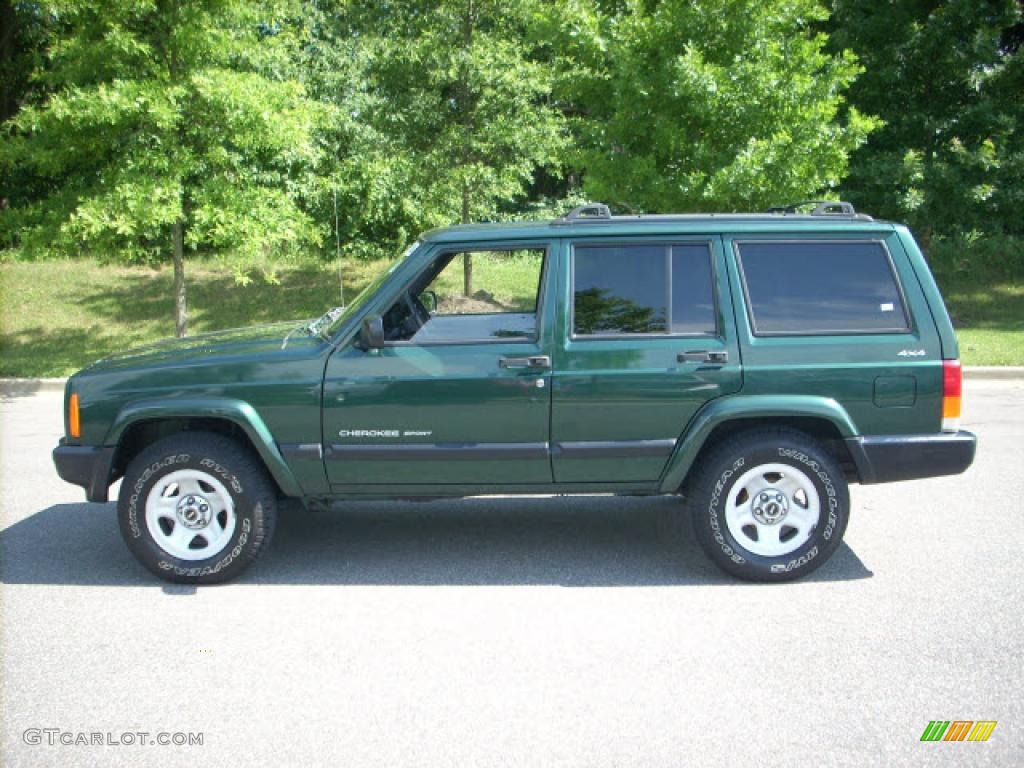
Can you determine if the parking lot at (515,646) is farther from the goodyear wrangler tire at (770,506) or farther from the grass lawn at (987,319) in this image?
the grass lawn at (987,319)

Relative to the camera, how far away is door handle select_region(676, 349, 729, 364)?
16.5 feet

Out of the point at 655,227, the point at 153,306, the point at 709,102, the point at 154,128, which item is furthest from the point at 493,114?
the point at 655,227

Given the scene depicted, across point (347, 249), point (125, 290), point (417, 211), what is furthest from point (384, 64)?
point (125, 290)

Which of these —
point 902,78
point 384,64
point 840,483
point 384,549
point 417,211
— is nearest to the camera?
point 840,483

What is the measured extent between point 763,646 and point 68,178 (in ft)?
41.8

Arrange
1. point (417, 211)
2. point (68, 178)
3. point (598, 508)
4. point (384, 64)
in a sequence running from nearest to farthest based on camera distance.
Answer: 1. point (598, 508)
2. point (68, 178)
3. point (384, 64)
4. point (417, 211)

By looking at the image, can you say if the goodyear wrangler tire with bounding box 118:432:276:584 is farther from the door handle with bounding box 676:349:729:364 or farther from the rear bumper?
the rear bumper

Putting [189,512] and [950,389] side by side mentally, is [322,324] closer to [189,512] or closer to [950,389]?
[189,512]

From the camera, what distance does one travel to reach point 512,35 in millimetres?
16531

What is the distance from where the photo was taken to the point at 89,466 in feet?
16.8

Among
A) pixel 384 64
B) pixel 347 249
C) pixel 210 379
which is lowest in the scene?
pixel 210 379

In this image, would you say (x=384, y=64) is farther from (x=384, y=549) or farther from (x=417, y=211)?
(x=384, y=549)

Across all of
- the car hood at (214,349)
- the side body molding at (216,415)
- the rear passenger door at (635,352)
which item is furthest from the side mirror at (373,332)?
the rear passenger door at (635,352)

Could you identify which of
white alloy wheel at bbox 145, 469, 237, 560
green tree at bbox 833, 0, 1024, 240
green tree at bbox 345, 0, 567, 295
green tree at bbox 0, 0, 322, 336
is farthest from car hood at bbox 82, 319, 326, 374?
green tree at bbox 833, 0, 1024, 240
